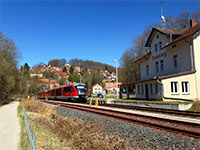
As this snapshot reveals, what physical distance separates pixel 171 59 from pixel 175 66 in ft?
3.61

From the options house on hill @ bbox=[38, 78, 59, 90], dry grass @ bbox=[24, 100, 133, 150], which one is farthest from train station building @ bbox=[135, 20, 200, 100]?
house on hill @ bbox=[38, 78, 59, 90]

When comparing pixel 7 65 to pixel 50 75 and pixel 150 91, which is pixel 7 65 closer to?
pixel 150 91

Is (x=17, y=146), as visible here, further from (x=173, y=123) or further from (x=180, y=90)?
(x=180, y=90)

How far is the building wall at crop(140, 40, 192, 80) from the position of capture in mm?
20834

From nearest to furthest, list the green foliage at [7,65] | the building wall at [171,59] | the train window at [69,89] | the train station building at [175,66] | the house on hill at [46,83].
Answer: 1. the train station building at [175,66]
2. the building wall at [171,59]
3. the train window at [69,89]
4. the green foliage at [7,65]
5. the house on hill at [46,83]

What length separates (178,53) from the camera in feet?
72.7

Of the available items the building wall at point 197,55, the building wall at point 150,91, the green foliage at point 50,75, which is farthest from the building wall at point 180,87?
the green foliage at point 50,75

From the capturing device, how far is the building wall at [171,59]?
68.4 feet

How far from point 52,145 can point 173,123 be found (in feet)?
19.7

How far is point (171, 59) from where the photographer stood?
76.8 ft

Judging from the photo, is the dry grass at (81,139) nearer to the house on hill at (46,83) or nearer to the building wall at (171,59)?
the building wall at (171,59)

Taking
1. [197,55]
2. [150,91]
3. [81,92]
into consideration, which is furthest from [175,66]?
[81,92]

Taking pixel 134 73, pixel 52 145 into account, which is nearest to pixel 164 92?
pixel 52 145

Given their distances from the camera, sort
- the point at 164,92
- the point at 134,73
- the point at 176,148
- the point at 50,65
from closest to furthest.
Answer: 1. the point at 176,148
2. the point at 164,92
3. the point at 134,73
4. the point at 50,65
